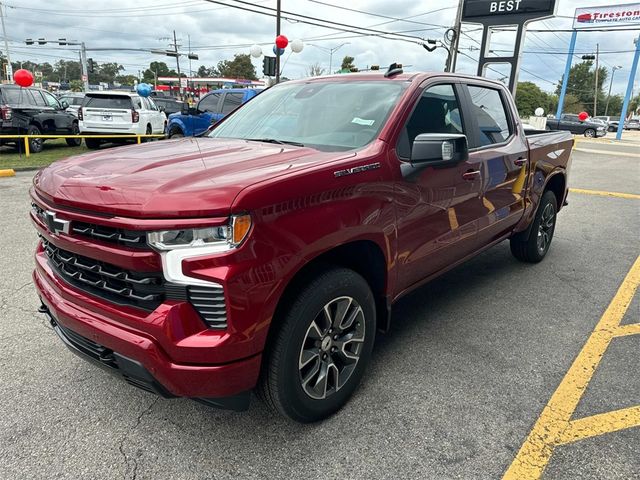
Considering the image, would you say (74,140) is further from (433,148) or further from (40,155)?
(433,148)

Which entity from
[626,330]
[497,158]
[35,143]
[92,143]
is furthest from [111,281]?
[92,143]

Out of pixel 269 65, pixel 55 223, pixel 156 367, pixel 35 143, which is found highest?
pixel 269 65

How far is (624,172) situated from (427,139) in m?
13.9

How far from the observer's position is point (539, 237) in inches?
201

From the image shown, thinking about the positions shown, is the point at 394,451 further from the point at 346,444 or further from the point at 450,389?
the point at 450,389

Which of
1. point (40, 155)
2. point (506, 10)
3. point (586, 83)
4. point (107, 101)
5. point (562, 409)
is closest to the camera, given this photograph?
point (562, 409)

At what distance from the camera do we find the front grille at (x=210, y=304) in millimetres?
1875

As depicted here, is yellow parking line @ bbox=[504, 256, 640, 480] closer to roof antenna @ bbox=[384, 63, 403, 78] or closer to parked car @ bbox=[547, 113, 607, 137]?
roof antenna @ bbox=[384, 63, 403, 78]

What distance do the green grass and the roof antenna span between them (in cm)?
955

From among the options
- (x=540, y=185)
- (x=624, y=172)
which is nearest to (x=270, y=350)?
(x=540, y=185)

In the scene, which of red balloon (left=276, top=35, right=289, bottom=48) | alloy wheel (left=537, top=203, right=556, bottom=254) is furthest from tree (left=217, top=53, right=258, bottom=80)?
alloy wheel (left=537, top=203, right=556, bottom=254)

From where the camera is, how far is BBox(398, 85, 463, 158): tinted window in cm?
285

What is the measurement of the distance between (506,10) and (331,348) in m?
17.7

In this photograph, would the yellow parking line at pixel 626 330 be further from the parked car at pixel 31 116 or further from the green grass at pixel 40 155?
→ the parked car at pixel 31 116
